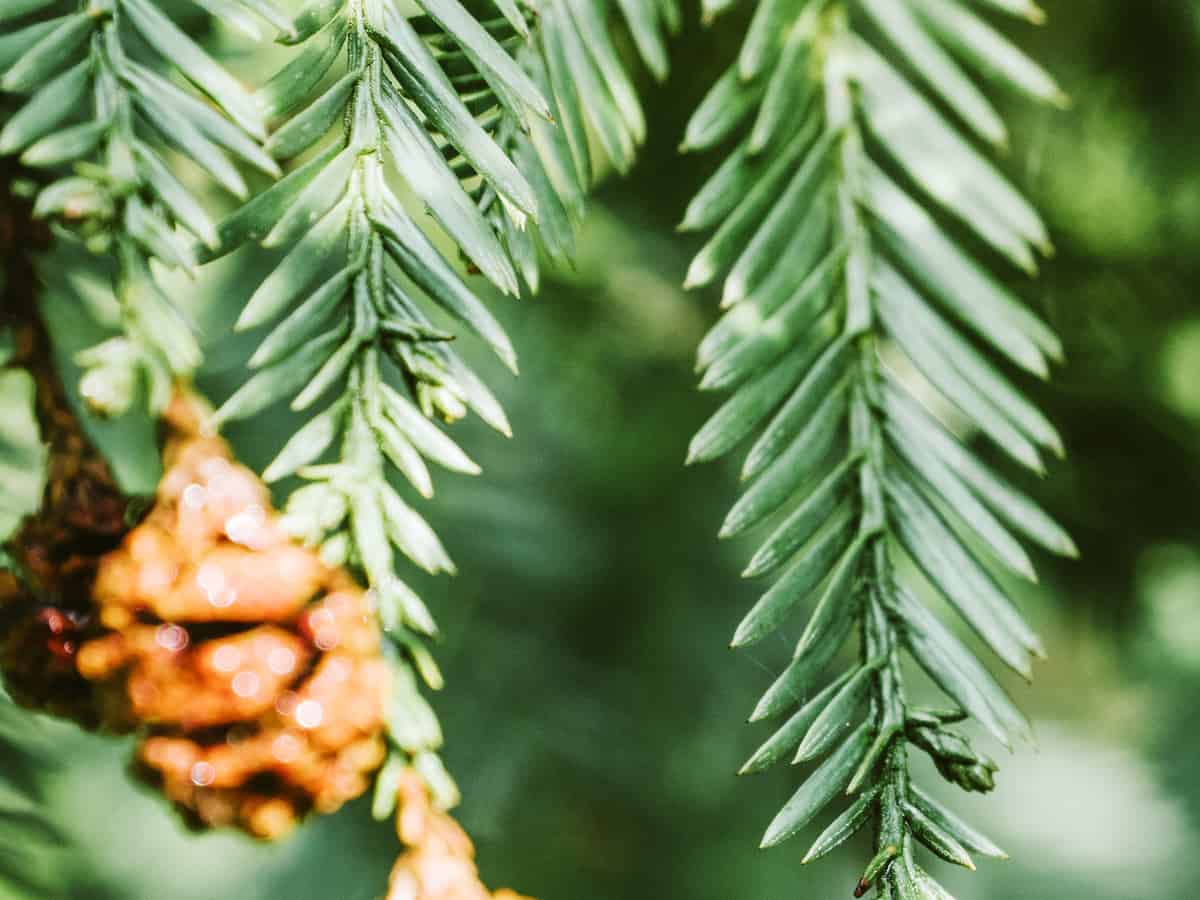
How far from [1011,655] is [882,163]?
1.71ft

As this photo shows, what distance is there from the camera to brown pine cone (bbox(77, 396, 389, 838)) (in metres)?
0.33

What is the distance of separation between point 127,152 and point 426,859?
0.73 feet

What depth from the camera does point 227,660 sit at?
34 cm

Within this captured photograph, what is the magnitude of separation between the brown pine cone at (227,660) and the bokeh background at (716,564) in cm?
32

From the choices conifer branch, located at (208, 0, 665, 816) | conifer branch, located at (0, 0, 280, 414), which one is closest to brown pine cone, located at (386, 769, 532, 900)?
conifer branch, located at (208, 0, 665, 816)

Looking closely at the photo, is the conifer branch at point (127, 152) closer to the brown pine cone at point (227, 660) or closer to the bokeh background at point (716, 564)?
the brown pine cone at point (227, 660)

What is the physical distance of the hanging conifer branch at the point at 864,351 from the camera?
1.04 ft

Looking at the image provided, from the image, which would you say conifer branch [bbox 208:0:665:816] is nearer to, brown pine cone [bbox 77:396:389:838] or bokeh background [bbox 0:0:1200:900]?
brown pine cone [bbox 77:396:389:838]

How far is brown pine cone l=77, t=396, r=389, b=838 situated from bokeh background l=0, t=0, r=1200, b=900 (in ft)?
1.04

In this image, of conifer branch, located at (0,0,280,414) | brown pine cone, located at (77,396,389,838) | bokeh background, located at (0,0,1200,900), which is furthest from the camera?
bokeh background, located at (0,0,1200,900)

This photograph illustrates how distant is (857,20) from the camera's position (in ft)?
2.24

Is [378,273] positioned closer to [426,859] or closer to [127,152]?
[127,152]

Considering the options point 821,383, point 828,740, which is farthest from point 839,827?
point 821,383

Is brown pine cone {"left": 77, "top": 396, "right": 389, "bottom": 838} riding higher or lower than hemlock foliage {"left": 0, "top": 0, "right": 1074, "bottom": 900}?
lower
